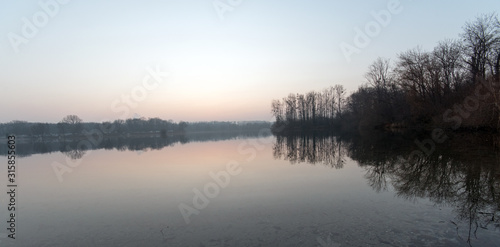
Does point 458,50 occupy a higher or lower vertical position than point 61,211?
higher

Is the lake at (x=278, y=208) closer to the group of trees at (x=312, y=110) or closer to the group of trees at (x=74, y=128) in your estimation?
the group of trees at (x=312, y=110)

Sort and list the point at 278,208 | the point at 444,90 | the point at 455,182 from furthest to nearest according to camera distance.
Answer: the point at 444,90, the point at 455,182, the point at 278,208

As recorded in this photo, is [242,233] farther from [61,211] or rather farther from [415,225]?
[61,211]

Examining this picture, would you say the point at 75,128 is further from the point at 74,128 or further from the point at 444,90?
the point at 444,90

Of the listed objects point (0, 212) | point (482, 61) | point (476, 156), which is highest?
point (482, 61)

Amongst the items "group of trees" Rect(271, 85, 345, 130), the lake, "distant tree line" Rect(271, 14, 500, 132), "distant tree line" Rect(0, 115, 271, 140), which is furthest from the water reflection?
"distant tree line" Rect(0, 115, 271, 140)

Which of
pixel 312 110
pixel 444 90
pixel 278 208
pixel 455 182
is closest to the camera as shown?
pixel 278 208

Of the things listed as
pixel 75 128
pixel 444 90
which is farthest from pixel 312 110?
pixel 75 128

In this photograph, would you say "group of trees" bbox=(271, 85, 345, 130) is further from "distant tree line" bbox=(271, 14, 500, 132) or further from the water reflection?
the water reflection

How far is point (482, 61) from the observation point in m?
30.6

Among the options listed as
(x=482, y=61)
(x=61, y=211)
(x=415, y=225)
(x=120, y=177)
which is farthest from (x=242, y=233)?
(x=482, y=61)

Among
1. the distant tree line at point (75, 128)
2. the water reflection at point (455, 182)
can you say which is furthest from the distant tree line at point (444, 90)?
the distant tree line at point (75, 128)

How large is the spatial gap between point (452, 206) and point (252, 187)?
6181mm

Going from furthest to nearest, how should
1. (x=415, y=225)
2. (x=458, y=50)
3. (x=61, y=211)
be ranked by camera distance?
(x=458, y=50), (x=61, y=211), (x=415, y=225)
